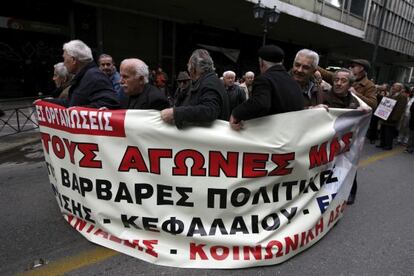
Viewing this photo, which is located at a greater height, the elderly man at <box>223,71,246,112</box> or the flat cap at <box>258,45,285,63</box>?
the flat cap at <box>258,45,285,63</box>

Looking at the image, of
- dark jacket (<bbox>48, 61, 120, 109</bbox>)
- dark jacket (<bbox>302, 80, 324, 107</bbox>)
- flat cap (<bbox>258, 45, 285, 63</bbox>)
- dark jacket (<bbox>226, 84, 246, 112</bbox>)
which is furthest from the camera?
dark jacket (<bbox>226, 84, 246, 112</bbox>)

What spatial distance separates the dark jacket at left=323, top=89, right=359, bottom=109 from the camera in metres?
3.42

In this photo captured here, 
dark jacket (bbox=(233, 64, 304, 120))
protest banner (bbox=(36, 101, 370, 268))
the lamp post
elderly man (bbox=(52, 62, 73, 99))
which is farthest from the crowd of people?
the lamp post

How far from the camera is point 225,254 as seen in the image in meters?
2.49

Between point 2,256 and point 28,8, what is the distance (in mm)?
11547

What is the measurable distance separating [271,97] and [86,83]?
171cm

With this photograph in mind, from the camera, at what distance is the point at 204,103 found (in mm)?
2521

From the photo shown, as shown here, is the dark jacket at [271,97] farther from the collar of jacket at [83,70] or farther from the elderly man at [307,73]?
the collar of jacket at [83,70]

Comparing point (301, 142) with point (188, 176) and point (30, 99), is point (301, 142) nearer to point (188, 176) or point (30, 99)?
point (188, 176)

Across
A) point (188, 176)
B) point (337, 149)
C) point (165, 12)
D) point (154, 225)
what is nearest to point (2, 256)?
point (154, 225)

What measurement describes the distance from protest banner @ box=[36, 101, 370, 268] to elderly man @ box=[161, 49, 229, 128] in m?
0.09

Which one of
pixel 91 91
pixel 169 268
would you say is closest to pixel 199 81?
pixel 91 91

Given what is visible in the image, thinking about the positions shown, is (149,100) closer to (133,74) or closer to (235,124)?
(133,74)

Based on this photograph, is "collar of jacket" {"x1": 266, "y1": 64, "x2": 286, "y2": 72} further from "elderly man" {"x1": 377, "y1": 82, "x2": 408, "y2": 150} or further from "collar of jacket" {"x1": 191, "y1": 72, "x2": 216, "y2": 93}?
"elderly man" {"x1": 377, "y1": 82, "x2": 408, "y2": 150}
